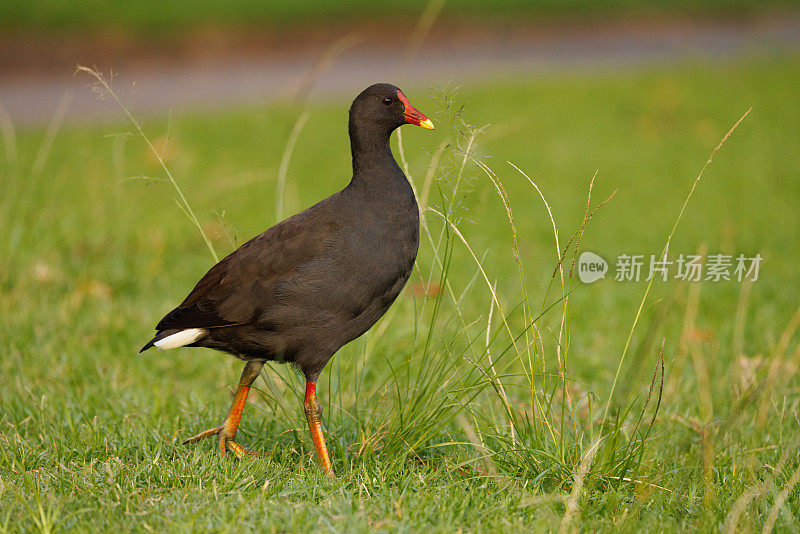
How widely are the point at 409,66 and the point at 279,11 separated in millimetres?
3978

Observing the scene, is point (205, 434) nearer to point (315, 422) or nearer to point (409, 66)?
point (315, 422)

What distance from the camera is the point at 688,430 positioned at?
11.7ft

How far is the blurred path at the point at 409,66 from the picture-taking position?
11094 mm

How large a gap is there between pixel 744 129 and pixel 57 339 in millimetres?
7314

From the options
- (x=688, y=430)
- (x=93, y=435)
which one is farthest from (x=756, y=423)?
(x=93, y=435)

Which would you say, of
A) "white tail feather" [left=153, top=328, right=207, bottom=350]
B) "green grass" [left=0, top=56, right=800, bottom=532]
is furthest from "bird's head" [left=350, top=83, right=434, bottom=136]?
"white tail feather" [left=153, top=328, right=207, bottom=350]

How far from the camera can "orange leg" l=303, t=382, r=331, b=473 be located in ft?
9.70

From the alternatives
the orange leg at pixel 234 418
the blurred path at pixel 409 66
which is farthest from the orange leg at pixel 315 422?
the blurred path at pixel 409 66

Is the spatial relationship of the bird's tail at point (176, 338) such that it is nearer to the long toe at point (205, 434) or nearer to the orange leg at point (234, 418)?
the orange leg at point (234, 418)

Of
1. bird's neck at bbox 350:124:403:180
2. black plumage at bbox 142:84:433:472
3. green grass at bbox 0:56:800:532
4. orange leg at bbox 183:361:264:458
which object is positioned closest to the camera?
green grass at bbox 0:56:800:532

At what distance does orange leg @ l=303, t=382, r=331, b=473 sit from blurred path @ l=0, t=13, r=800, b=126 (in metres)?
7.84

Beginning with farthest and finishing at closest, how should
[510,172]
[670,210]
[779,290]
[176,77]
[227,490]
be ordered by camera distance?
[176,77] < [510,172] < [670,210] < [779,290] < [227,490]

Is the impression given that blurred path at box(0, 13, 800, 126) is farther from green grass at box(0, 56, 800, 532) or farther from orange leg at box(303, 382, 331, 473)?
orange leg at box(303, 382, 331, 473)

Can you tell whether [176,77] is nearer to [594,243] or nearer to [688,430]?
[594,243]
